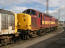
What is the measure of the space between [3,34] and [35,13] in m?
7.79

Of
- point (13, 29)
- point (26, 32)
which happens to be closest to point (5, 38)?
point (13, 29)

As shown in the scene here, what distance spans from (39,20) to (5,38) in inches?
343

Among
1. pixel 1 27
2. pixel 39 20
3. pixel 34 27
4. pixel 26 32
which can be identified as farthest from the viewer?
pixel 39 20

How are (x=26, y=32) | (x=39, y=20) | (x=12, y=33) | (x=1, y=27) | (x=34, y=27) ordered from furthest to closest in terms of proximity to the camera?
(x=39, y=20), (x=34, y=27), (x=26, y=32), (x=12, y=33), (x=1, y=27)

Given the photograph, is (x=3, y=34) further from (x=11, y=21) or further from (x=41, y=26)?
(x=41, y=26)

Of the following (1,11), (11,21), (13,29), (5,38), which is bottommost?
(5,38)

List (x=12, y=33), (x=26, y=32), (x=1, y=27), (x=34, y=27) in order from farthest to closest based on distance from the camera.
A: 1. (x=34, y=27)
2. (x=26, y=32)
3. (x=12, y=33)
4. (x=1, y=27)

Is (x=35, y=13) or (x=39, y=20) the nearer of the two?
(x=35, y=13)

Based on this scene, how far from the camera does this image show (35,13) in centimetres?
1850

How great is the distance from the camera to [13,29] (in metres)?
13.0

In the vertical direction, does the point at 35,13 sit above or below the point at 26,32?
above

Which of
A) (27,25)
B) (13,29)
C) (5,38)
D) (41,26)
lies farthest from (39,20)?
(5,38)

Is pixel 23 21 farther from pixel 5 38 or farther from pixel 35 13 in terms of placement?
pixel 5 38

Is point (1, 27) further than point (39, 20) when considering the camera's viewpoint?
No
